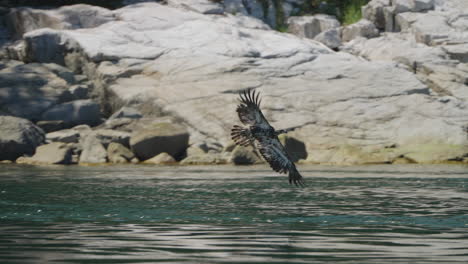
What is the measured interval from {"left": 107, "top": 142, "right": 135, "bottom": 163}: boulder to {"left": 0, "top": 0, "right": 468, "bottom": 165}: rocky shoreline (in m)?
0.06

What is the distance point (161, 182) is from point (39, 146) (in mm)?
11334

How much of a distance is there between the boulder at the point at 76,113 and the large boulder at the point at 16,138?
8.66 ft

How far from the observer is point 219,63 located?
114 feet

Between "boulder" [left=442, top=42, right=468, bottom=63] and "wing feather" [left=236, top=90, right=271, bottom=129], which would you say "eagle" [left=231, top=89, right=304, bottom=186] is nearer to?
"wing feather" [left=236, top=90, right=271, bottom=129]

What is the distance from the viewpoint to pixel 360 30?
44.0m

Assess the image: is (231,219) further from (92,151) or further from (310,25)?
(310,25)

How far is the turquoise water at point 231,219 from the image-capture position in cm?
782

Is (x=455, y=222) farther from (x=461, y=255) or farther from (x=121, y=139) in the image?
(x=121, y=139)

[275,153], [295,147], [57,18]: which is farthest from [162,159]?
[275,153]

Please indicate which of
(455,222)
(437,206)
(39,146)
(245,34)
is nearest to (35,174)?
(39,146)

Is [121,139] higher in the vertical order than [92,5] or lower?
lower

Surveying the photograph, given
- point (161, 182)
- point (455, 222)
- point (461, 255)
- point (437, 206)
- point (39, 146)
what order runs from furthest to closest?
point (39, 146) < point (161, 182) < point (437, 206) < point (455, 222) < point (461, 255)

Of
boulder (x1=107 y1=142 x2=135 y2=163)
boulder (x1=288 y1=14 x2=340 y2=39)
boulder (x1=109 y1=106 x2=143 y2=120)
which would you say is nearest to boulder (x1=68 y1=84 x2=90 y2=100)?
boulder (x1=109 y1=106 x2=143 y2=120)

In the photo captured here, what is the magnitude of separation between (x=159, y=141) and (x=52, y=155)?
12.9 ft
